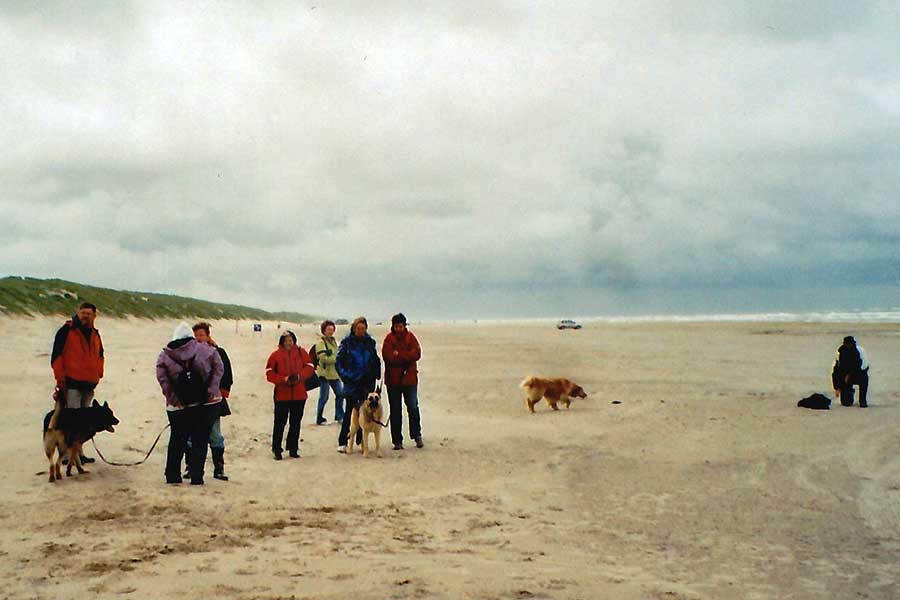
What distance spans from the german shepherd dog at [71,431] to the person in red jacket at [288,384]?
2242 millimetres

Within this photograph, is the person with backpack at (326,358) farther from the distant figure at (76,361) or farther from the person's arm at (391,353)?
the distant figure at (76,361)

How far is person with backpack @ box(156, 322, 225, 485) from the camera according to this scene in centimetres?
813

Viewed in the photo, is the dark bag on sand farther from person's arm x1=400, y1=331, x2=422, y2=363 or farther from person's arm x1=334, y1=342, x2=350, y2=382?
person's arm x1=334, y1=342, x2=350, y2=382

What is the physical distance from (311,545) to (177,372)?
10.3ft

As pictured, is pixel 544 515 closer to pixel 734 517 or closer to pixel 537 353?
pixel 734 517

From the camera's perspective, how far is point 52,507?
7.07 m

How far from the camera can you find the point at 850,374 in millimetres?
15633

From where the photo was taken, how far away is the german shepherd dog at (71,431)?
322 inches

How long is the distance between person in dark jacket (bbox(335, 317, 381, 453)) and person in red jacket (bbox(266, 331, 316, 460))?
0.62 m

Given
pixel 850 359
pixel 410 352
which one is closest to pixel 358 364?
pixel 410 352

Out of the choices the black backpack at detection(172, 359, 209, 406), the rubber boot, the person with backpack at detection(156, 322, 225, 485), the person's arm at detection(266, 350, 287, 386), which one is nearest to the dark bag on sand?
the person's arm at detection(266, 350, 287, 386)

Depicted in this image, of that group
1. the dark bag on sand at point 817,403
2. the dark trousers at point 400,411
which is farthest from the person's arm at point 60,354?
the dark bag on sand at point 817,403

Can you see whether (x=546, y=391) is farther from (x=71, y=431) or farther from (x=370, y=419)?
(x=71, y=431)

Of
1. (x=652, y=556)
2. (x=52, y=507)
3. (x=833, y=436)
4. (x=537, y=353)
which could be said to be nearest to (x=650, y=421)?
(x=833, y=436)
